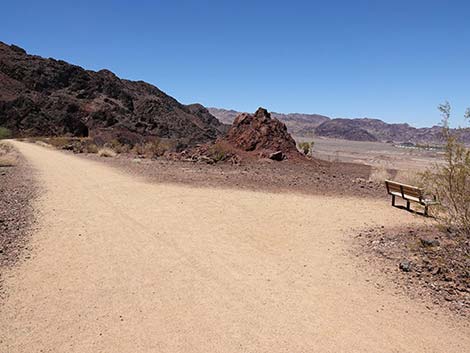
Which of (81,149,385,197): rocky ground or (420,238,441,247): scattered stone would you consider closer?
(420,238,441,247): scattered stone

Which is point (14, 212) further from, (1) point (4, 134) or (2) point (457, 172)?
(1) point (4, 134)

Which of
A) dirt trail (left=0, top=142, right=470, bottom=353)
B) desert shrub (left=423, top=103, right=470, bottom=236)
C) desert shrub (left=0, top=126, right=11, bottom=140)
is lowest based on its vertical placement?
dirt trail (left=0, top=142, right=470, bottom=353)

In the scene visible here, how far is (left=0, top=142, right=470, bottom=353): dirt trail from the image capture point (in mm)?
4672

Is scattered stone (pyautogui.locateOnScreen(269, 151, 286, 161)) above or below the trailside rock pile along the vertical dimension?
below

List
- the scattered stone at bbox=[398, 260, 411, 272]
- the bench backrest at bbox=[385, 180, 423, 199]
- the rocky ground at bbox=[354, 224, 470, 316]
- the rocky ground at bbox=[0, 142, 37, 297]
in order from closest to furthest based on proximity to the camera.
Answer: the rocky ground at bbox=[354, 224, 470, 316], the scattered stone at bbox=[398, 260, 411, 272], the rocky ground at bbox=[0, 142, 37, 297], the bench backrest at bbox=[385, 180, 423, 199]

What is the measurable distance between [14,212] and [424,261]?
8.47m

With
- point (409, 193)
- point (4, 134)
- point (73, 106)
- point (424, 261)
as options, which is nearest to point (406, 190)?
Answer: point (409, 193)

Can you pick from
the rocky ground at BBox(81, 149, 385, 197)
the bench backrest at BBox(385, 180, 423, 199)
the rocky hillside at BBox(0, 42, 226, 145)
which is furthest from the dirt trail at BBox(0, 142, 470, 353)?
the rocky hillside at BBox(0, 42, 226, 145)

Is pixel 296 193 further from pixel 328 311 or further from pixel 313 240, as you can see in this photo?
pixel 328 311

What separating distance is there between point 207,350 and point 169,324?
656 millimetres

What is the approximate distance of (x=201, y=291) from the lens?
5863 millimetres

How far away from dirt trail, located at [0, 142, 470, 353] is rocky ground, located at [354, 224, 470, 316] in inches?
16.6

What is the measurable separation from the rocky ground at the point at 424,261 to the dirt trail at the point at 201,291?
1.38 feet

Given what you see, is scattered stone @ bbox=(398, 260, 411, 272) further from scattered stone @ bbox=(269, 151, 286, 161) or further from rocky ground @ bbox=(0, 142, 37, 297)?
scattered stone @ bbox=(269, 151, 286, 161)
